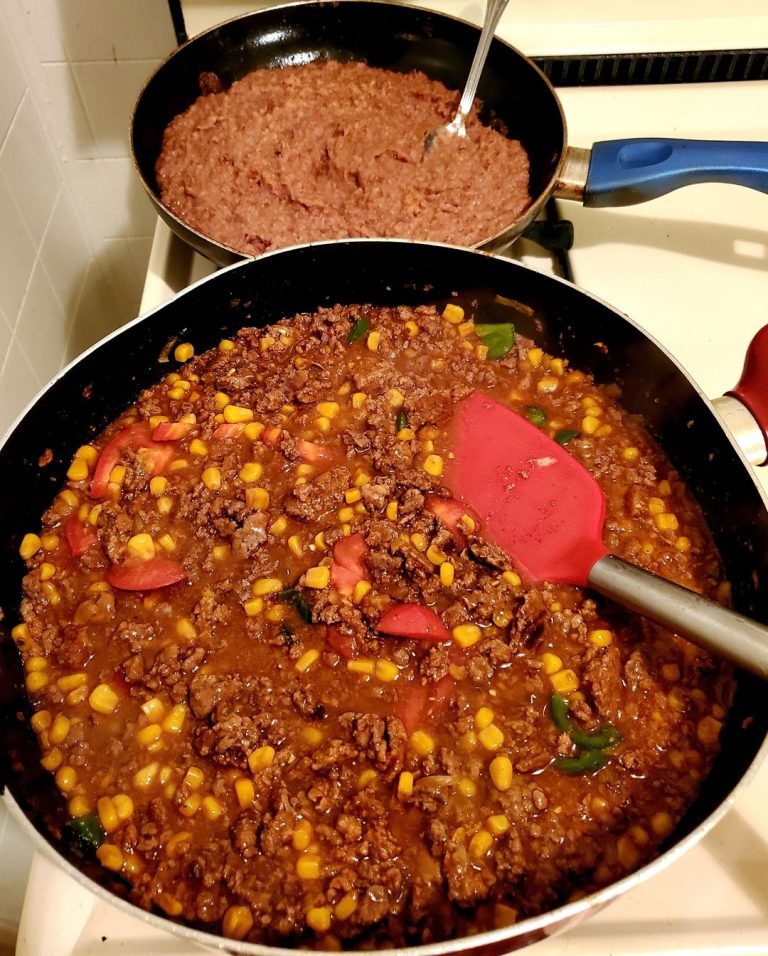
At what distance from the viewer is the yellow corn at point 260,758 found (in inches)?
55.8

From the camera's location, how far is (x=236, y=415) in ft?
6.26

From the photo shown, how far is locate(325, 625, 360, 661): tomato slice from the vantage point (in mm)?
1544

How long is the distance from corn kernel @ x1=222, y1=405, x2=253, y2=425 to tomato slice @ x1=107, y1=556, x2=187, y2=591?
0.41 metres

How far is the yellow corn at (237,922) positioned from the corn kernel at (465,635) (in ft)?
2.06

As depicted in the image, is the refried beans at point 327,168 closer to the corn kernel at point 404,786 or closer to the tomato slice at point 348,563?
the tomato slice at point 348,563

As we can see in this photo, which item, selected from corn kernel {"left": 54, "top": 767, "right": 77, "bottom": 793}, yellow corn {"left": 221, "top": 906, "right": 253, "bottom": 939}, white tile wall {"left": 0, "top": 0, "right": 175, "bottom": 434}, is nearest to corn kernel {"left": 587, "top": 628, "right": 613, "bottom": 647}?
yellow corn {"left": 221, "top": 906, "right": 253, "bottom": 939}

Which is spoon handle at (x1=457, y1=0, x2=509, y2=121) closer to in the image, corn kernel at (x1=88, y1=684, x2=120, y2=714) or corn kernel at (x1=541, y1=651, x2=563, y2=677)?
corn kernel at (x1=541, y1=651, x2=563, y2=677)

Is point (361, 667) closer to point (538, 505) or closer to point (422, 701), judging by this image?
point (422, 701)

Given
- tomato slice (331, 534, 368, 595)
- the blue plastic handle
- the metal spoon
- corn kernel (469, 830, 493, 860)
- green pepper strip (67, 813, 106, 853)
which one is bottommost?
corn kernel (469, 830, 493, 860)

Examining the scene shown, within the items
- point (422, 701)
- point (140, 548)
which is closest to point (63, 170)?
point (140, 548)

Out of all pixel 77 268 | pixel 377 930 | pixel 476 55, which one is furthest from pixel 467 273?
pixel 77 268

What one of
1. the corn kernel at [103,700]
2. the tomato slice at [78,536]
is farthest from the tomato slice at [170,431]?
the corn kernel at [103,700]

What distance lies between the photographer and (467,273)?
2008mm

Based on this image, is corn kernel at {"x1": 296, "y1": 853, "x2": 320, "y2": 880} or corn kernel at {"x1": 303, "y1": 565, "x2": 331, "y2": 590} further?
corn kernel at {"x1": 303, "y1": 565, "x2": 331, "y2": 590}
